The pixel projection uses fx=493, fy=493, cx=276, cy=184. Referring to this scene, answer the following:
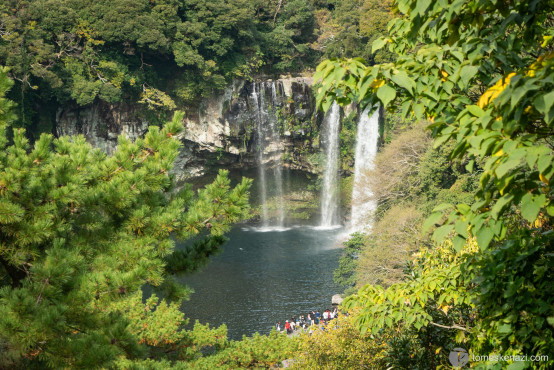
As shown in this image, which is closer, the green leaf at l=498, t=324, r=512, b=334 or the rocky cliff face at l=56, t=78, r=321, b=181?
the green leaf at l=498, t=324, r=512, b=334

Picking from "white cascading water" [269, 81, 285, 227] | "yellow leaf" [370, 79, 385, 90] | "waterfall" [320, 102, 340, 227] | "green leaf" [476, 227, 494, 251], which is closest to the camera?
"green leaf" [476, 227, 494, 251]

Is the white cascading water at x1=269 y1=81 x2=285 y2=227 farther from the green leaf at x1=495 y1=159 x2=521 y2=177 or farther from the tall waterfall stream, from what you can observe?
the green leaf at x1=495 y1=159 x2=521 y2=177

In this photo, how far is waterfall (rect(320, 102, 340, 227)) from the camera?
33.3 m

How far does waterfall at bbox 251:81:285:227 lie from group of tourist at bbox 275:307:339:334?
54.1 ft

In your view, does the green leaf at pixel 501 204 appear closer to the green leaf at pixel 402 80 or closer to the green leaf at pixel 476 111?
the green leaf at pixel 476 111

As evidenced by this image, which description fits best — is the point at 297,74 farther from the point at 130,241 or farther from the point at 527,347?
the point at 527,347

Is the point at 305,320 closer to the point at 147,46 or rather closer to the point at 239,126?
the point at 239,126

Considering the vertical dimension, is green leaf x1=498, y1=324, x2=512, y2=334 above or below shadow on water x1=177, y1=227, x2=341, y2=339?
above

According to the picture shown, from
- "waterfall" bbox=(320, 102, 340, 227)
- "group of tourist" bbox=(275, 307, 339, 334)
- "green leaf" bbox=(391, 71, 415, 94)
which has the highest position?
"green leaf" bbox=(391, 71, 415, 94)

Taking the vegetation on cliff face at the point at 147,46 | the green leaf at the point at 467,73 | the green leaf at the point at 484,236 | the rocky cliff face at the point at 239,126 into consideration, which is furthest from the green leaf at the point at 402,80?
the rocky cliff face at the point at 239,126

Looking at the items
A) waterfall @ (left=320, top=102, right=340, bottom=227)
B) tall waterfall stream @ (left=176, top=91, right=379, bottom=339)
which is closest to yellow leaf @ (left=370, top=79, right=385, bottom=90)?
tall waterfall stream @ (left=176, top=91, right=379, bottom=339)

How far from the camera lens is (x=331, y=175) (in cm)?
3419

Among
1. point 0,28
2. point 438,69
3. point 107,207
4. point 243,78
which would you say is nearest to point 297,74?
point 243,78

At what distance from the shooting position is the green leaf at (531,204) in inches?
76.7
